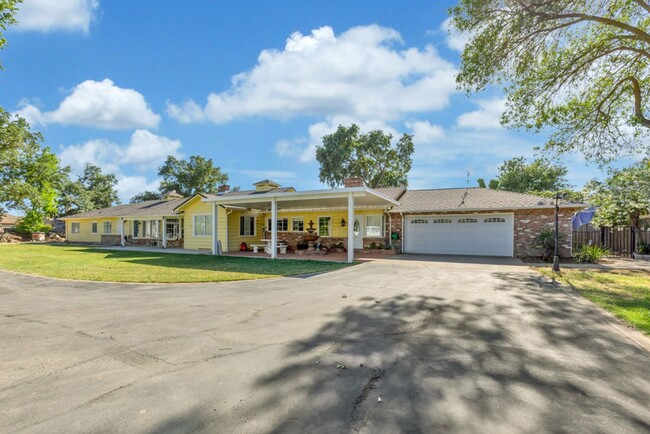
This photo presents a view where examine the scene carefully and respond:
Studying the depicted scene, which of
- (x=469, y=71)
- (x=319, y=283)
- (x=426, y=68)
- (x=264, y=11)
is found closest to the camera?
(x=319, y=283)

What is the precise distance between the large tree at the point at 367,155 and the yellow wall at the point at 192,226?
18966mm

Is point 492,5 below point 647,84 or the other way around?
the other way around

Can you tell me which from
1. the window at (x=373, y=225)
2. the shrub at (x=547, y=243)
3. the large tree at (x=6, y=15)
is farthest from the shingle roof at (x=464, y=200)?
the large tree at (x=6, y=15)

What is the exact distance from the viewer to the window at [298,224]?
2180 cm

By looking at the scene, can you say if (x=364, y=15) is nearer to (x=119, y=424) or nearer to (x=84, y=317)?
(x=84, y=317)

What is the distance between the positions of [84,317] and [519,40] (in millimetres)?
13637

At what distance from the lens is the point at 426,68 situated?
13016mm

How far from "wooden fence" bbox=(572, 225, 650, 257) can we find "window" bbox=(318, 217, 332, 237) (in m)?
13.9

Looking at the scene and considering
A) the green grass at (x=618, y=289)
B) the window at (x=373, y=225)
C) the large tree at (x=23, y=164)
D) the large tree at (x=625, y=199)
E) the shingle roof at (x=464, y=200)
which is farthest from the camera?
the large tree at (x=23, y=164)

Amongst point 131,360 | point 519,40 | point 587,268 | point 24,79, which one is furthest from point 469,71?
point 24,79

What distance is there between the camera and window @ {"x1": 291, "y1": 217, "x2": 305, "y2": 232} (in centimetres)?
2180

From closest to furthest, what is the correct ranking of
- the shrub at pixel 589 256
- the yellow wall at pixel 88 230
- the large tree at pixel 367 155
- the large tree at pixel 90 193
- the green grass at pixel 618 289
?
the green grass at pixel 618 289, the shrub at pixel 589 256, the yellow wall at pixel 88 230, the large tree at pixel 367 155, the large tree at pixel 90 193

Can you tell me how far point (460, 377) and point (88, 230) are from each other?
123 ft

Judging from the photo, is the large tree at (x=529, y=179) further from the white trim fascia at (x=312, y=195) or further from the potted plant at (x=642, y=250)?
the white trim fascia at (x=312, y=195)
